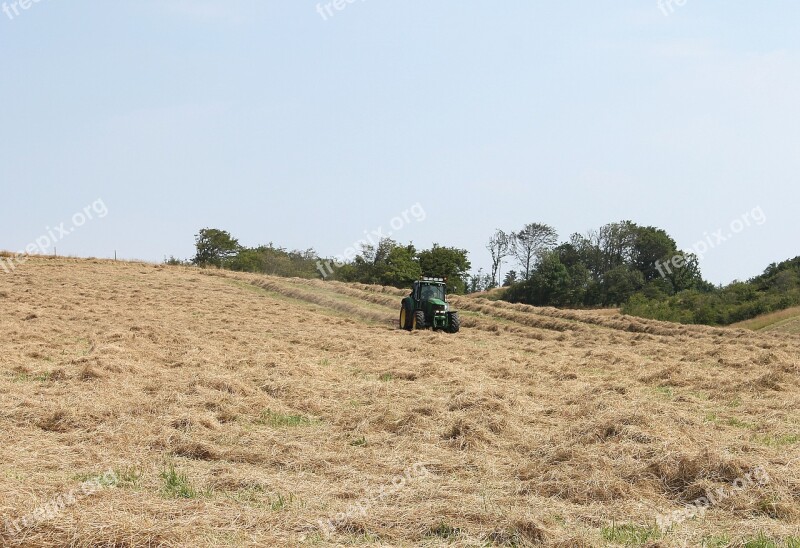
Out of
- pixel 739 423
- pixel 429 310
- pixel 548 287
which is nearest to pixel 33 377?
pixel 739 423

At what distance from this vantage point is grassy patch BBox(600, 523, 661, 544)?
5.14 m

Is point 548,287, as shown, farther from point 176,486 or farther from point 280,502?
point 280,502

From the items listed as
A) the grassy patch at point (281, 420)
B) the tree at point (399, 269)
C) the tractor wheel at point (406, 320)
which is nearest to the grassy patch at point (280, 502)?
the grassy patch at point (281, 420)

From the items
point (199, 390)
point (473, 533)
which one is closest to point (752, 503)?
point (473, 533)

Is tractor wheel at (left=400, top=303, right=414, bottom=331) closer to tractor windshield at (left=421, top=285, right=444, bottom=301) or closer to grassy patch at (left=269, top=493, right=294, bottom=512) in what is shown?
tractor windshield at (left=421, top=285, right=444, bottom=301)

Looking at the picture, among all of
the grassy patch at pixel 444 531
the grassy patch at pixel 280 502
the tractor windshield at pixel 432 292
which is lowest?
the grassy patch at pixel 280 502

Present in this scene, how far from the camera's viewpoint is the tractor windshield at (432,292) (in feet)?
77.8

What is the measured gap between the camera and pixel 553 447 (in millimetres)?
7531

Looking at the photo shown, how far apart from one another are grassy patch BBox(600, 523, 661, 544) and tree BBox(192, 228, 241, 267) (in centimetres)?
7055

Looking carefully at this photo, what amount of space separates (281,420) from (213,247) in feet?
222

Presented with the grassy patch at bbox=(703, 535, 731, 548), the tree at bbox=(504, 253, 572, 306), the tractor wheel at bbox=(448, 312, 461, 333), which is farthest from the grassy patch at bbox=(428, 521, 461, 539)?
the tree at bbox=(504, 253, 572, 306)

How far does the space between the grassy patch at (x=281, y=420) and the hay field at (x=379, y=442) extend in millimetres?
47

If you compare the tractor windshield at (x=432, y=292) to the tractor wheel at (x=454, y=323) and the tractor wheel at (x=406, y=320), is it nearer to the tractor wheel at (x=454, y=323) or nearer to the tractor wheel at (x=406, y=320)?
the tractor wheel at (x=406, y=320)

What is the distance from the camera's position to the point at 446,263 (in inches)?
2569
